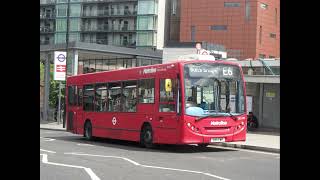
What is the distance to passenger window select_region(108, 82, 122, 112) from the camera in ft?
66.9

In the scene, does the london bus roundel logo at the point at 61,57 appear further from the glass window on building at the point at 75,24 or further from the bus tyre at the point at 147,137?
the glass window on building at the point at 75,24

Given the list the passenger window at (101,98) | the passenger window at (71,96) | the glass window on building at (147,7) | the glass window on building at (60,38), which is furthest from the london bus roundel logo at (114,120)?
the glass window on building at (60,38)

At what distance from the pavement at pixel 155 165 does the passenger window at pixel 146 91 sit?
1.73m

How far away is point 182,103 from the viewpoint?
1655 cm

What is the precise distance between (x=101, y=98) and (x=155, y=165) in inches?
358

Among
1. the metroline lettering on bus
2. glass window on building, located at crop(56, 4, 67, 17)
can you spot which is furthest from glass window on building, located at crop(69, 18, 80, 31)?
the metroline lettering on bus

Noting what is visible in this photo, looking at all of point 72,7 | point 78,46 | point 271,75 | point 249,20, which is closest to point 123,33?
point 72,7

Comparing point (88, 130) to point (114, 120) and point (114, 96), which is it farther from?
point (114, 96)

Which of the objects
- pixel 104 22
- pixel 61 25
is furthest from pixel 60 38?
pixel 104 22

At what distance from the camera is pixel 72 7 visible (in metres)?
108

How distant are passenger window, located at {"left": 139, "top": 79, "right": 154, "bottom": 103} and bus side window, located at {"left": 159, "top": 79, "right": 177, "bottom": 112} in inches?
25.8

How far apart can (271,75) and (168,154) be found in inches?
493

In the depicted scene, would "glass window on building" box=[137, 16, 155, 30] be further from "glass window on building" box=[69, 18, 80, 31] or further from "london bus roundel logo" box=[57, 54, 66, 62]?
"london bus roundel logo" box=[57, 54, 66, 62]
